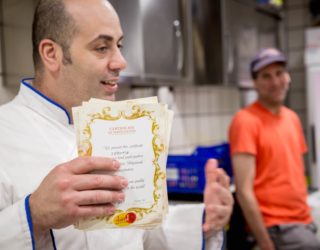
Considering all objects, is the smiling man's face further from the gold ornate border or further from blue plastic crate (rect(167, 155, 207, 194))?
blue plastic crate (rect(167, 155, 207, 194))

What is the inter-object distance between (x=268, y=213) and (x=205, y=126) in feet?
3.38

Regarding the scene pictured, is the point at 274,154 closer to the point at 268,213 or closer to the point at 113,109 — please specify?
the point at 268,213

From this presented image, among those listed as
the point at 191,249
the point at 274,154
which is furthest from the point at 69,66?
the point at 274,154

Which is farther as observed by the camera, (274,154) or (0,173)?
(274,154)

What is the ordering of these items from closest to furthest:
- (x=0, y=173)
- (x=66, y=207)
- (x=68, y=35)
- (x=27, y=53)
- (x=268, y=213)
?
(x=66, y=207), (x=0, y=173), (x=68, y=35), (x=27, y=53), (x=268, y=213)

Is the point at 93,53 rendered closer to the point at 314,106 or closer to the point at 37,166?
the point at 37,166

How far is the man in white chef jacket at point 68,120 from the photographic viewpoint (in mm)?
1215

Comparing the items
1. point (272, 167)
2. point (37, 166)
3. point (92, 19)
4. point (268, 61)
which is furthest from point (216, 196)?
point (268, 61)

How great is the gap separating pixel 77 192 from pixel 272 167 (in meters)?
1.98

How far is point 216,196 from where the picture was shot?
1361 millimetres

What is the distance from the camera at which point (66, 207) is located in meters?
0.92

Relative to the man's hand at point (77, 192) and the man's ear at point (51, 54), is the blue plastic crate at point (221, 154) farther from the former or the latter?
the man's hand at point (77, 192)

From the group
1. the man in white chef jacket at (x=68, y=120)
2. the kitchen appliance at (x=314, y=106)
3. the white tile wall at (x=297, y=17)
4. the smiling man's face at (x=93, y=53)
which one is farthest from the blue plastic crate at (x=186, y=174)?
the white tile wall at (x=297, y=17)

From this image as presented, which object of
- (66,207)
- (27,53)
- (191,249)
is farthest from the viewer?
(27,53)
